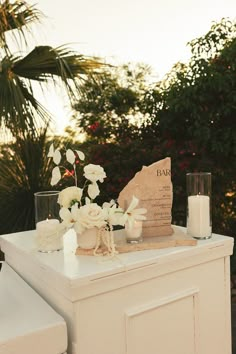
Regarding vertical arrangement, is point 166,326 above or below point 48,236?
below

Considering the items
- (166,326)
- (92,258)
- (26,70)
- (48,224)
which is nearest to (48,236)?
(48,224)

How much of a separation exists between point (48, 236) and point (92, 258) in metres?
0.17

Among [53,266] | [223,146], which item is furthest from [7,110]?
[53,266]

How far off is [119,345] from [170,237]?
373 mm

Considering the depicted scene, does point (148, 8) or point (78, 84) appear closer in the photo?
point (78, 84)

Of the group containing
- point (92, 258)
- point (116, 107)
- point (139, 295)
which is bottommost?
point (139, 295)

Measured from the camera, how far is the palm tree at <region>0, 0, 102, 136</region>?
9.64 feet

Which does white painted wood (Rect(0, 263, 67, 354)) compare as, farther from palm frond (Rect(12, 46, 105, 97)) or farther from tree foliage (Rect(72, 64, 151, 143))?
tree foliage (Rect(72, 64, 151, 143))

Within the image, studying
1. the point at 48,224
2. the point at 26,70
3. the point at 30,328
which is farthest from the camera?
the point at 26,70

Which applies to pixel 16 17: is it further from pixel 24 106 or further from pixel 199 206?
pixel 199 206

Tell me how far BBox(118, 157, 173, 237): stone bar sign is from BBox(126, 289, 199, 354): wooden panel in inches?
8.7

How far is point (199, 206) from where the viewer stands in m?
1.27

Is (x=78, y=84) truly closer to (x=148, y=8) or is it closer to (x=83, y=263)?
(x=148, y=8)

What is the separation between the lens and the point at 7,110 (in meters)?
2.91
